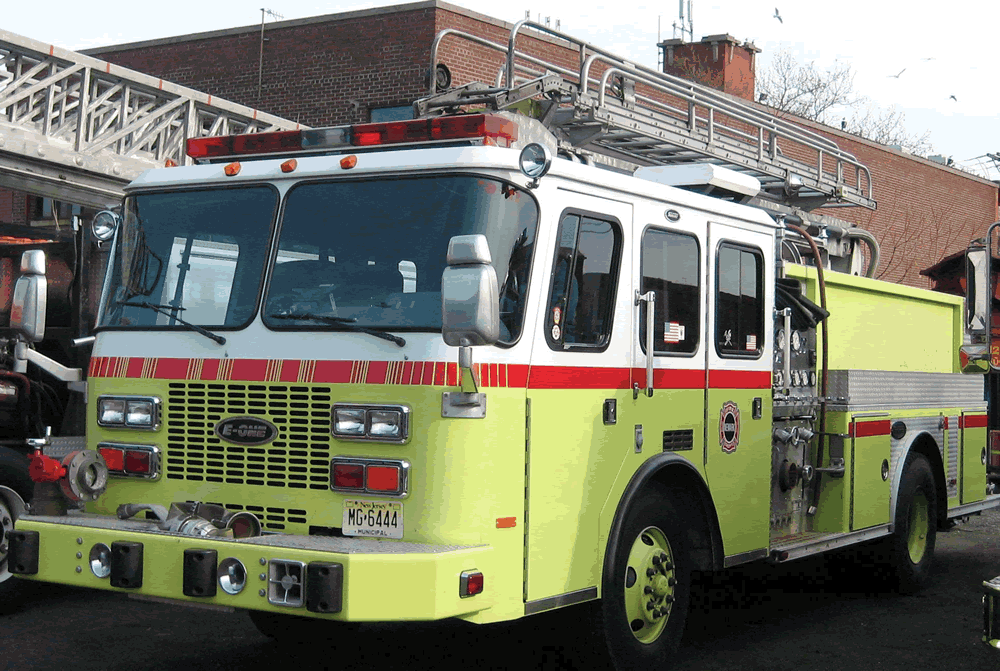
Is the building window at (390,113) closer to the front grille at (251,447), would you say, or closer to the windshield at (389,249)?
the windshield at (389,249)

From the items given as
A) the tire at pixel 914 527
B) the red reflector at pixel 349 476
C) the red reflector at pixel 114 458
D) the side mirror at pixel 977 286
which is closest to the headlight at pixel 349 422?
the red reflector at pixel 349 476

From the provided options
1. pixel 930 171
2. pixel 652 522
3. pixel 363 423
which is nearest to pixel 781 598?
pixel 652 522

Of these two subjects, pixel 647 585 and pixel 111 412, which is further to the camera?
pixel 647 585

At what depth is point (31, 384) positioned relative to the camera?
8070 millimetres

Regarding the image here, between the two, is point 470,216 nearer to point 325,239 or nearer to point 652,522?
point 325,239

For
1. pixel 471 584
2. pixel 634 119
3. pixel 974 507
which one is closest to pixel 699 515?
pixel 471 584

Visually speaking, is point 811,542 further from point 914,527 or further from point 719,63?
point 719,63

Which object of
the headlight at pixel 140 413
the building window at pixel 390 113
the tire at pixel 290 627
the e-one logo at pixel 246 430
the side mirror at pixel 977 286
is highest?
the building window at pixel 390 113

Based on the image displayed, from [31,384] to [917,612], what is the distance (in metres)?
5.89

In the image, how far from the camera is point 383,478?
16.6ft

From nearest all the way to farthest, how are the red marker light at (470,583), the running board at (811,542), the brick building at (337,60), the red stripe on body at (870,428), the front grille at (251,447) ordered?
the red marker light at (470,583) → the front grille at (251,447) → the running board at (811,542) → the red stripe on body at (870,428) → the brick building at (337,60)

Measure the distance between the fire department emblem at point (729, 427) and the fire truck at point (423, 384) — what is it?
0.02 m

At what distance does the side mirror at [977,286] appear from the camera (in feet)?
29.9

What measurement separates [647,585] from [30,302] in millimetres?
3127
